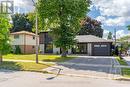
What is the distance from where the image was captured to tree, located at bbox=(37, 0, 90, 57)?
33.4 meters

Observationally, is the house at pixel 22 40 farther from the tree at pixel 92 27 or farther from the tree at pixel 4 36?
the tree at pixel 92 27

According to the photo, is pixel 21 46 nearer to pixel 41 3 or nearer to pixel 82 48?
pixel 82 48

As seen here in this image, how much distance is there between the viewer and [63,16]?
1348 inches

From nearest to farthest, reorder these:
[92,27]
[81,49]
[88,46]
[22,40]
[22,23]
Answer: [88,46] → [81,49] → [22,40] → [92,27] → [22,23]

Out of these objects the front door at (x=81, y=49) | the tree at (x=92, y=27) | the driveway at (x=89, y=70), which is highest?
the tree at (x=92, y=27)

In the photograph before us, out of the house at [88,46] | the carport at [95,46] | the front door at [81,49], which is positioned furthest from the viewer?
the front door at [81,49]

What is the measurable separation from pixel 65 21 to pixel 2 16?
1171cm

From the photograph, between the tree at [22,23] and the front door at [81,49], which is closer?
the front door at [81,49]

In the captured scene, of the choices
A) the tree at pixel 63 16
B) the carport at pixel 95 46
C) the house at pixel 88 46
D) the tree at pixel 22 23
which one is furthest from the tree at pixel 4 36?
the tree at pixel 22 23

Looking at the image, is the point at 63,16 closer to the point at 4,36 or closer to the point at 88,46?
the point at 4,36

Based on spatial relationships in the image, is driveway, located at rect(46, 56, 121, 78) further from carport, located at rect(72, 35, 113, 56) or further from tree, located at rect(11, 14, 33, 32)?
tree, located at rect(11, 14, 33, 32)

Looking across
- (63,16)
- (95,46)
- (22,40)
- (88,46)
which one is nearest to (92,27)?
(88,46)

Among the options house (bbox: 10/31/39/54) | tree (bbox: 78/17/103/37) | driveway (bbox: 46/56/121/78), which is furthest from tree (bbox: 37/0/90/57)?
tree (bbox: 78/17/103/37)

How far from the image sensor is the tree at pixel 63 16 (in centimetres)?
3344
